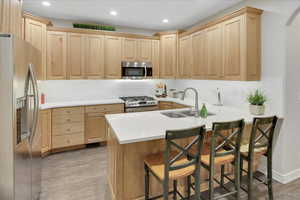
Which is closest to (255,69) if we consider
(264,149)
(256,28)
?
(256,28)

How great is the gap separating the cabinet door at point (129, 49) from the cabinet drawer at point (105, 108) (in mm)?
1232

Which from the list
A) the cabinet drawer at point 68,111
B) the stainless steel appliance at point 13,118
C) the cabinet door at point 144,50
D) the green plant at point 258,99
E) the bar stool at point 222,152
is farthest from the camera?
the cabinet door at point 144,50

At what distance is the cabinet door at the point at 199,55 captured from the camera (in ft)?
12.0

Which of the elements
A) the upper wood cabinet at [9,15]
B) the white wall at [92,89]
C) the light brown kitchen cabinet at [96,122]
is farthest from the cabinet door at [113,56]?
the upper wood cabinet at [9,15]

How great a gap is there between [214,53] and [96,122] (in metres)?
2.89

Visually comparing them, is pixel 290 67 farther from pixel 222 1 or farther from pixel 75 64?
pixel 75 64

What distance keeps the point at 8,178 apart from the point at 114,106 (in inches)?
108

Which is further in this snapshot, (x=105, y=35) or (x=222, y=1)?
(x=105, y=35)

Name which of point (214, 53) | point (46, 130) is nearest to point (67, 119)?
point (46, 130)

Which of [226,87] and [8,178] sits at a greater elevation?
[226,87]

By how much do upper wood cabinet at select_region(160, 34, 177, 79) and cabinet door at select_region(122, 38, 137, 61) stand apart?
29.8 inches

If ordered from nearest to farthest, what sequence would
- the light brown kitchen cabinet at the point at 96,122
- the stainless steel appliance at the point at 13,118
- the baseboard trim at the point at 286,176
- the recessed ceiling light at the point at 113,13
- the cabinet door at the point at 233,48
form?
the stainless steel appliance at the point at 13,118 < the baseboard trim at the point at 286,176 < the cabinet door at the point at 233,48 < the recessed ceiling light at the point at 113,13 < the light brown kitchen cabinet at the point at 96,122

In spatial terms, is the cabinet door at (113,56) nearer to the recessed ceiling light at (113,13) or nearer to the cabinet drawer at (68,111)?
the recessed ceiling light at (113,13)

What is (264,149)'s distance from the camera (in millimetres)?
2098
